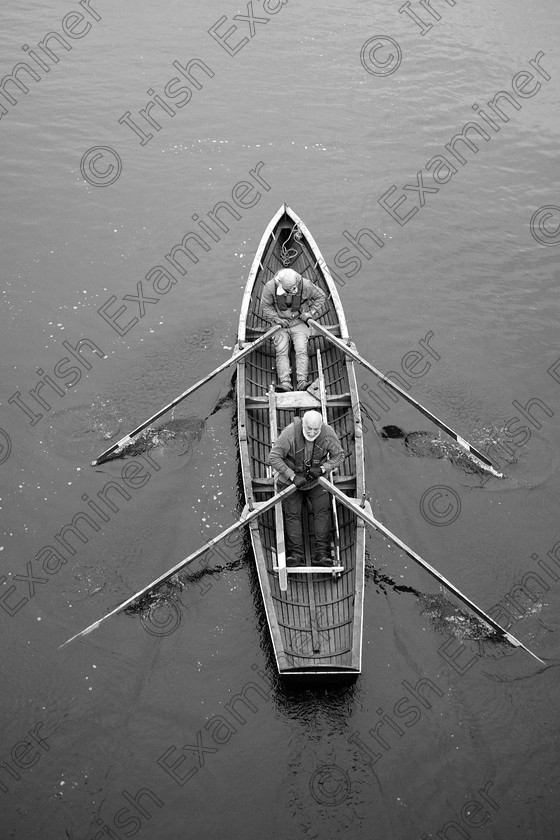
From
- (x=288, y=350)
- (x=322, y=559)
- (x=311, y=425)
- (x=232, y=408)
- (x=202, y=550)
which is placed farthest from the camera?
(x=232, y=408)

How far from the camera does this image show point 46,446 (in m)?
15.1

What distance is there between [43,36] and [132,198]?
342 inches

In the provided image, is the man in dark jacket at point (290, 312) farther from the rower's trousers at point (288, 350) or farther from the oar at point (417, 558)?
the oar at point (417, 558)

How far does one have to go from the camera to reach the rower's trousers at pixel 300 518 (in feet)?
40.2

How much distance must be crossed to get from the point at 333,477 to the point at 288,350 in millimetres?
3011

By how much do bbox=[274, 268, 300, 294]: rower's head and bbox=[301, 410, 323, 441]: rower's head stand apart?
12.8 feet

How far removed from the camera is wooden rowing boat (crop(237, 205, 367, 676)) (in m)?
11.2

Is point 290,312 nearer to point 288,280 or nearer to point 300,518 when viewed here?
point 288,280

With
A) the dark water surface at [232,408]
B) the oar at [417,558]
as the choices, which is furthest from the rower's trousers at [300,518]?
the dark water surface at [232,408]

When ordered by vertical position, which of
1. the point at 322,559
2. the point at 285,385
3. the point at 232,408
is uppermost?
the point at 285,385

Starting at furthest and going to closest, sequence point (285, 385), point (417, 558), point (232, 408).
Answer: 1. point (232, 408)
2. point (285, 385)
3. point (417, 558)

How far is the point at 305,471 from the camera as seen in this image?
12.0 m

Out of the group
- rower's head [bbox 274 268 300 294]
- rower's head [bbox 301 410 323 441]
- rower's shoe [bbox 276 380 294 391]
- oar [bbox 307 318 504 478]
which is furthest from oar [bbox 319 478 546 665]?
rower's head [bbox 274 268 300 294]

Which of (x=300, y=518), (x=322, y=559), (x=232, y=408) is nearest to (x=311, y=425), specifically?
(x=300, y=518)
